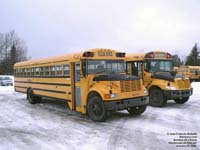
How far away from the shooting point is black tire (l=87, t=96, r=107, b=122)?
845cm

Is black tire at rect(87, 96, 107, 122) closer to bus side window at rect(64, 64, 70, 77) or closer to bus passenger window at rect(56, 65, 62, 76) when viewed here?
bus side window at rect(64, 64, 70, 77)

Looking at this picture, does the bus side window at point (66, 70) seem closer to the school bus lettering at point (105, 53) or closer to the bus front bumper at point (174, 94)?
the school bus lettering at point (105, 53)

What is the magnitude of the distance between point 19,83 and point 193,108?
1007cm

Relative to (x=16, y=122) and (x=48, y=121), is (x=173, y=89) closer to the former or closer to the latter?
(x=48, y=121)

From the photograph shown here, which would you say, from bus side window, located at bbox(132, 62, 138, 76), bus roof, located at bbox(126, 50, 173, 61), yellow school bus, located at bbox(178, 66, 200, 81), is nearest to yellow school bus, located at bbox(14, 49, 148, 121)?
bus roof, located at bbox(126, 50, 173, 61)

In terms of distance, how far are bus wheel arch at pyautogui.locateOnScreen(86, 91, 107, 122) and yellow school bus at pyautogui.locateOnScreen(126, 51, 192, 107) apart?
4.24 meters

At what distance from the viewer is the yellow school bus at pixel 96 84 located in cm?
851

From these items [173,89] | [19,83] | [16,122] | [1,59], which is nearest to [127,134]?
[16,122]

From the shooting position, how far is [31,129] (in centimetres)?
791

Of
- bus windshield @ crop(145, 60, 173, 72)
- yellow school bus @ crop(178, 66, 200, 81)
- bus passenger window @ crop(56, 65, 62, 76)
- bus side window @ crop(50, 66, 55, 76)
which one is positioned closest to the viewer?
bus passenger window @ crop(56, 65, 62, 76)

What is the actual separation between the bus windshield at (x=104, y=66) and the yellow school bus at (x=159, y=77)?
2.81 meters

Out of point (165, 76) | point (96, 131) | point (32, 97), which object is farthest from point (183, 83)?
point (32, 97)

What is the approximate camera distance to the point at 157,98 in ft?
39.7

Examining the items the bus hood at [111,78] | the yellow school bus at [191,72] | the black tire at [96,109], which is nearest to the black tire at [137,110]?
the bus hood at [111,78]
